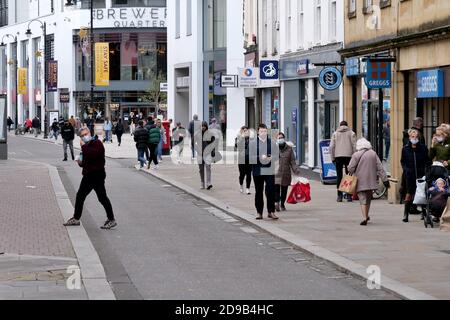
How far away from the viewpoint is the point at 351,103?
30.1m

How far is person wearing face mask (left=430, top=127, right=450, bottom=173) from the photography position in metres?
19.7

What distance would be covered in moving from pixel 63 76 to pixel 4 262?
8048 centimetres

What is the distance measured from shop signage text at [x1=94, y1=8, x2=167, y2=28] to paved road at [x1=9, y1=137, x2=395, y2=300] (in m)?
64.1

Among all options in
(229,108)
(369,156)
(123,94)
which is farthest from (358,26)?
(123,94)

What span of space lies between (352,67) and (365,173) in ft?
31.4

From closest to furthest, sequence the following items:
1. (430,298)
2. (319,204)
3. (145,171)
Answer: (430,298) < (319,204) < (145,171)

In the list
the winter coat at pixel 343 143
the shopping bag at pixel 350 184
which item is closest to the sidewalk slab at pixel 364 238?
the shopping bag at pixel 350 184

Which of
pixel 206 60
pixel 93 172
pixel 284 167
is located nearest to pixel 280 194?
pixel 284 167

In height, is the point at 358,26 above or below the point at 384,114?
above

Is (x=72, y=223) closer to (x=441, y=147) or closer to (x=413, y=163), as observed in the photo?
(x=413, y=163)

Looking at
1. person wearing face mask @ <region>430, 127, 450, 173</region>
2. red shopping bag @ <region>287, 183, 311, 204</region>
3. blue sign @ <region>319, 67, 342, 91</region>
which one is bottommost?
red shopping bag @ <region>287, 183, 311, 204</region>


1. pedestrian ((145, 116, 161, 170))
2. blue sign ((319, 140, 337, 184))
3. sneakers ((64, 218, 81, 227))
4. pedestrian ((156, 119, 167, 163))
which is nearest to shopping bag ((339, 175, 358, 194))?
sneakers ((64, 218, 81, 227))

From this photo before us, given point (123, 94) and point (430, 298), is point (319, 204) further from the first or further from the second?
point (123, 94)

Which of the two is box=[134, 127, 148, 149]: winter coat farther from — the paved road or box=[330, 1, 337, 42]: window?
the paved road
